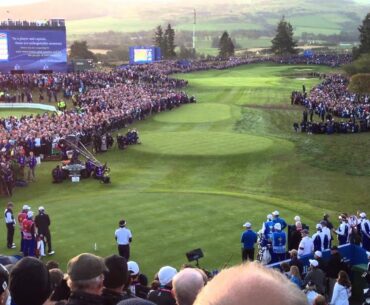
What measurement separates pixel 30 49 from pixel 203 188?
155 feet

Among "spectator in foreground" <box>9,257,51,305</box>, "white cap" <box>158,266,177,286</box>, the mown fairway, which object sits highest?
"spectator in foreground" <box>9,257,51,305</box>

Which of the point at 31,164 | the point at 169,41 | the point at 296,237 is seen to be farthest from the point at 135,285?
the point at 169,41

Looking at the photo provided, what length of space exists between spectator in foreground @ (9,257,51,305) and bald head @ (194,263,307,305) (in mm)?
2935

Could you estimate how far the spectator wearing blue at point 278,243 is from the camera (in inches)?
634

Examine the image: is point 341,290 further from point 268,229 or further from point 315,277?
point 268,229

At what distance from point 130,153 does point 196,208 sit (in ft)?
46.7

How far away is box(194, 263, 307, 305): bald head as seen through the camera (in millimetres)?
2406

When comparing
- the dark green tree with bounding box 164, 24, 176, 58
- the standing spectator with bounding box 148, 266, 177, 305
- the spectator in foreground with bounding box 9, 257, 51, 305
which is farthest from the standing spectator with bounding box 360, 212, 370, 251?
the dark green tree with bounding box 164, 24, 176, 58

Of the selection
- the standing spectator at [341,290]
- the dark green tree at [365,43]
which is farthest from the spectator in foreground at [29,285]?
the dark green tree at [365,43]

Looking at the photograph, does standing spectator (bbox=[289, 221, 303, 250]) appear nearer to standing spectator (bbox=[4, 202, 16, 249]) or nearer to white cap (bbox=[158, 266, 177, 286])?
standing spectator (bbox=[4, 202, 16, 249])

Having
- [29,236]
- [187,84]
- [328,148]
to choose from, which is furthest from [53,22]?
[29,236]

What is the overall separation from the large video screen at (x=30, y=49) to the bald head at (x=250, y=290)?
69.3 m

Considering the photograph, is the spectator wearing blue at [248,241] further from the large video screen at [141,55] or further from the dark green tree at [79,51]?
the dark green tree at [79,51]

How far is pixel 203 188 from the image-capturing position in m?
27.6
